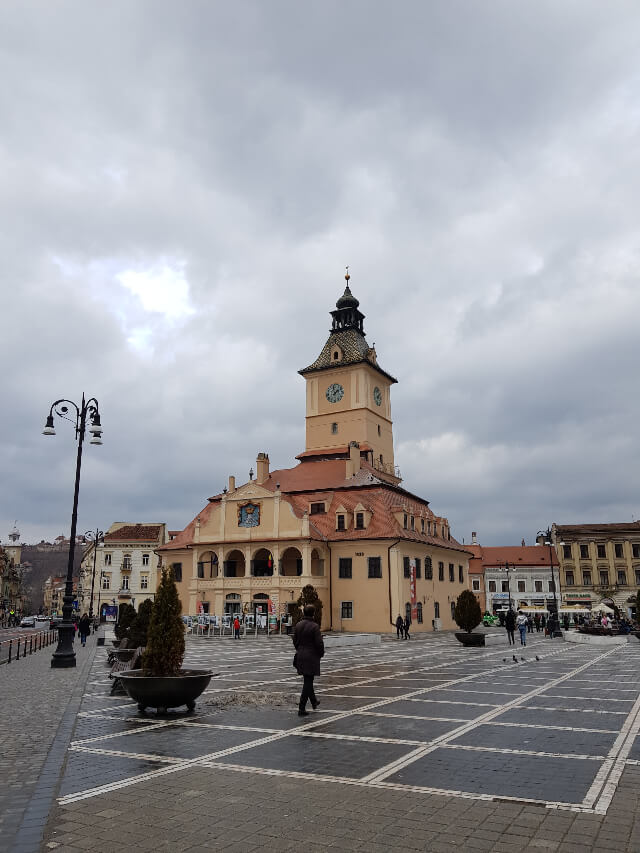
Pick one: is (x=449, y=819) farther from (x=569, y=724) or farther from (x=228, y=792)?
(x=569, y=724)

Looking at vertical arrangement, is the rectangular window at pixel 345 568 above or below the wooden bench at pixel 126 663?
above

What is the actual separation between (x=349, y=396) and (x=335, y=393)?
1746 mm

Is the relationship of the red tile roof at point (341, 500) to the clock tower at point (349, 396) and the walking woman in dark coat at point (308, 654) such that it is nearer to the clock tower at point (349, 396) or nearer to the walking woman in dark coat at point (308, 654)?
the clock tower at point (349, 396)

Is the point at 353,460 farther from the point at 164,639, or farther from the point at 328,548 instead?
the point at 164,639

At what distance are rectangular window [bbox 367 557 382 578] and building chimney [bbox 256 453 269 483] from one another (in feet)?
44.4

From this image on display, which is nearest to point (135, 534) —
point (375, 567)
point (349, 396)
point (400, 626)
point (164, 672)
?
point (349, 396)

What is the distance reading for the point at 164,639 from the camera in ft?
38.8

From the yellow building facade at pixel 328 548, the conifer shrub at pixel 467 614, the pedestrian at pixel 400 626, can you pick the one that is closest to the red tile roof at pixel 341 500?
the yellow building facade at pixel 328 548

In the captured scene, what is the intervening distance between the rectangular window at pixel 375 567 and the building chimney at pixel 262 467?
1353 cm

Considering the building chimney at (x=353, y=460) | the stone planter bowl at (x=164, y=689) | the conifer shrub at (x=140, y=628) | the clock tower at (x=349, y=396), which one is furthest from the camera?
the clock tower at (x=349, y=396)

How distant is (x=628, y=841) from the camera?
530 centimetres

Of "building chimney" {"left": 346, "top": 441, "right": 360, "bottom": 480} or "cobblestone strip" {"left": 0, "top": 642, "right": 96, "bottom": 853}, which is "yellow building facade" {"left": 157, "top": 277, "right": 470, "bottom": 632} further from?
"cobblestone strip" {"left": 0, "top": 642, "right": 96, "bottom": 853}

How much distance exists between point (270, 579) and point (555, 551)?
4817cm

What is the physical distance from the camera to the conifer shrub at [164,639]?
11.8 metres
